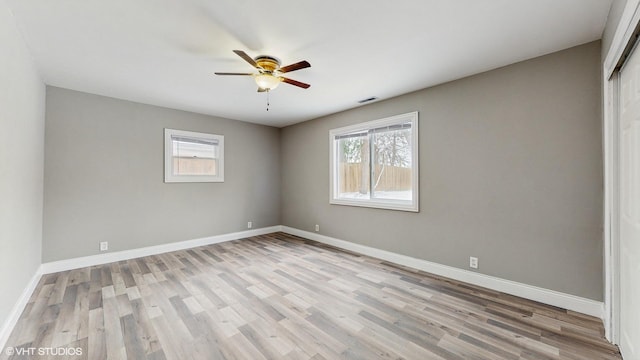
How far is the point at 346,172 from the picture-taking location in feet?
15.7

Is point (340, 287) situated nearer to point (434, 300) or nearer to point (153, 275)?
point (434, 300)

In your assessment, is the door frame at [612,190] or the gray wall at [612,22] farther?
the door frame at [612,190]

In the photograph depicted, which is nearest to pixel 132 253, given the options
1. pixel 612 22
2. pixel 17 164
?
pixel 17 164

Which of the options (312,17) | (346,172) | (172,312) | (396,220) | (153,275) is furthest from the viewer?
(346,172)

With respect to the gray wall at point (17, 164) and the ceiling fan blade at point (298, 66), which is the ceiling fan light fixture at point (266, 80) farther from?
the gray wall at point (17, 164)

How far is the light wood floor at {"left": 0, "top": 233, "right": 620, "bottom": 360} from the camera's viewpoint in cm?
188

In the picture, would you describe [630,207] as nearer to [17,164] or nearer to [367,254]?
[367,254]

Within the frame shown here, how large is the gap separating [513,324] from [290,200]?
4.38 m

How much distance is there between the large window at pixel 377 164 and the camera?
373cm

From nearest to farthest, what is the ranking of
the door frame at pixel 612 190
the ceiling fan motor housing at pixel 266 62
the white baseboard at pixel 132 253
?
the door frame at pixel 612 190, the ceiling fan motor housing at pixel 266 62, the white baseboard at pixel 132 253

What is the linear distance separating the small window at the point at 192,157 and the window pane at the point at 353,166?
94.0 inches

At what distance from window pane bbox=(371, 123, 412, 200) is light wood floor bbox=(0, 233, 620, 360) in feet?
3.89

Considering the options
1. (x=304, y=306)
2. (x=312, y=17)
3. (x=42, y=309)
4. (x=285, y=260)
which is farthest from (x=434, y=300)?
(x=42, y=309)

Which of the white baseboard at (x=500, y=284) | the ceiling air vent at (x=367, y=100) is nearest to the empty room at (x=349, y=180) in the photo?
the white baseboard at (x=500, y=284)
